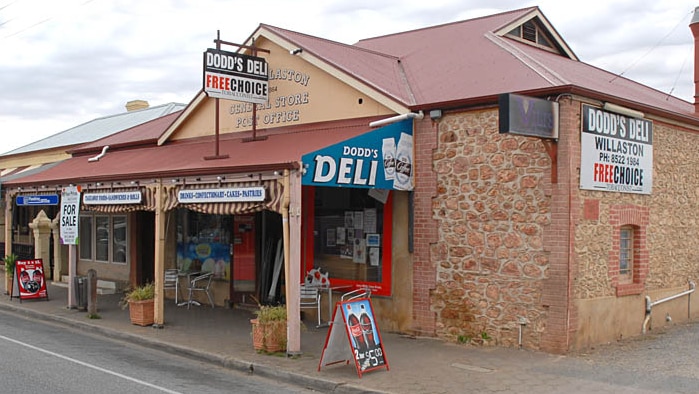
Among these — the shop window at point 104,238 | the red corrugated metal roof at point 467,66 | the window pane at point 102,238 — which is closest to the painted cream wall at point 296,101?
the red corrugated metal roof at point 467,66


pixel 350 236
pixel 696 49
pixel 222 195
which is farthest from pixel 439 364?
pixel 696 49

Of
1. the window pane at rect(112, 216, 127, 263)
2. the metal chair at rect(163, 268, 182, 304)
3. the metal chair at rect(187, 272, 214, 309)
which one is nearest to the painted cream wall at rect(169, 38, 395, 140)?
the metal chair at rect(187, 272, 214, 309)

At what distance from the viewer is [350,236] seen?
1309cm

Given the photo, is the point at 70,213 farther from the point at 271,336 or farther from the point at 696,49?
the point at 696,49

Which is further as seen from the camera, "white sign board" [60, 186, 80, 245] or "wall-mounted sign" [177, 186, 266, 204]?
"white sign board" [60, 186, 80, 245]

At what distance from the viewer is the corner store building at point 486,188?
34.5 ft

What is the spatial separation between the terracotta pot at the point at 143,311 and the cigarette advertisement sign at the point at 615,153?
25.8 ft

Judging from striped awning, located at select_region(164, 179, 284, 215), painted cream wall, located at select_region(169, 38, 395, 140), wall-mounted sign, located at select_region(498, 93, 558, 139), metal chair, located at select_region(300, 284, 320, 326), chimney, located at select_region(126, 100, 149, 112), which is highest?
chimney, located at select_region(126, 100, 149, 112)

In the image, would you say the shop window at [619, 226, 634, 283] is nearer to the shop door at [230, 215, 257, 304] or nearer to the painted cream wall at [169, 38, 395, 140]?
the painted cream wall at [169, 38, 395, 140]

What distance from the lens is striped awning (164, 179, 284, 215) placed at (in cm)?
1052

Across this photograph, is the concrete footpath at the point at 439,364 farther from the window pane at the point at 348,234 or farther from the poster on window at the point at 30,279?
the poster on window at the point at 30,279

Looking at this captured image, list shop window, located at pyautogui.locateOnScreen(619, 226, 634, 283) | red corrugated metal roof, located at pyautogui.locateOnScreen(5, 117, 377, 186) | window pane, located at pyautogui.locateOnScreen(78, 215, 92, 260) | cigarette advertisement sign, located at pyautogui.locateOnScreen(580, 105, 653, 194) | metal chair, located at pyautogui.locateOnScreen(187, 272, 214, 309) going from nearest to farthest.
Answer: cigarette advertisement sign, located at pyautogui.locateOnScreen(580, 105, 653, 194)
red corrugated metal roof, located at pyautogui.locateOnScreen(5, 117, 377, 186)
shop window, located at pyautogui.locateOnScreen(619, 226, 634, 283)
metal chair, located at pyautogui.locateOnScreen(187, 272, 214, 309)
window pane, located at pyautogui.locateOnScreen(78, 215, 92, 260)

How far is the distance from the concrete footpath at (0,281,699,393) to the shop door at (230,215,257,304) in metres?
1.64

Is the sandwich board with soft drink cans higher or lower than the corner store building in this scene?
lower
